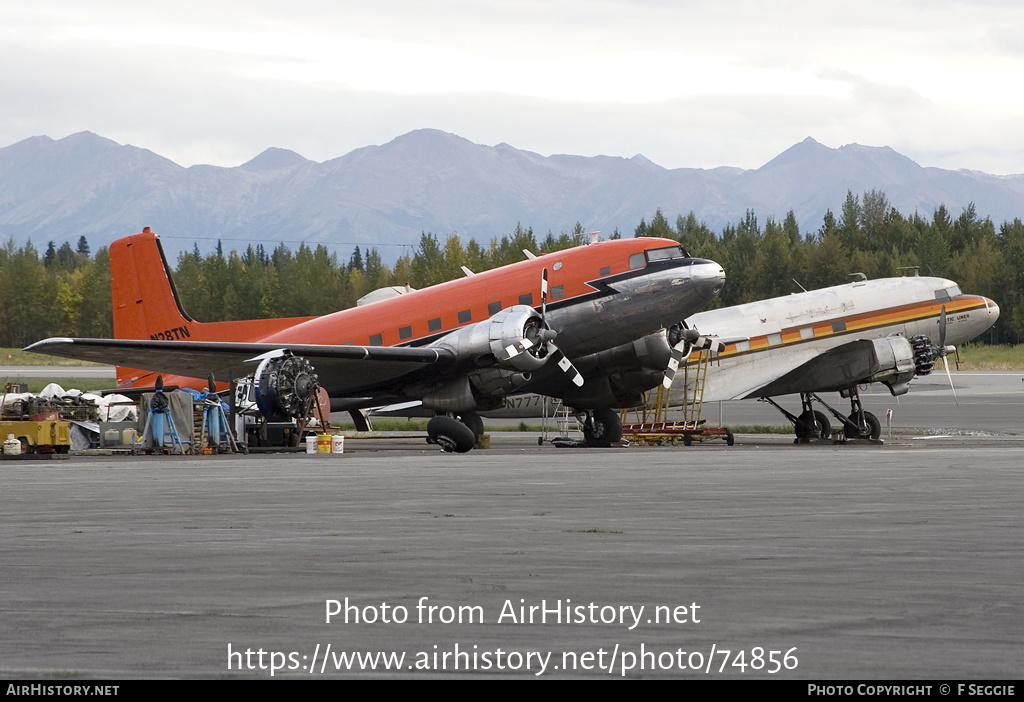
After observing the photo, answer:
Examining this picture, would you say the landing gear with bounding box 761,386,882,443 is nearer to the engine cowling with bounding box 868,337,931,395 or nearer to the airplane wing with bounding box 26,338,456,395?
the engine cowling with bounding box 868,337,931,395

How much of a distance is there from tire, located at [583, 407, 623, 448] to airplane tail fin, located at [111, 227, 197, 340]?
12.2 metres

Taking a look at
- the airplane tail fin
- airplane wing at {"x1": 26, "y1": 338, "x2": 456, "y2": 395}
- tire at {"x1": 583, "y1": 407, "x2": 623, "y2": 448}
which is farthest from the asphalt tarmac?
the airplane tail fin

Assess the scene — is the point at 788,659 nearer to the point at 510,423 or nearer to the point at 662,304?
the point at 662,304

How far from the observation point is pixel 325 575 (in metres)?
9.77

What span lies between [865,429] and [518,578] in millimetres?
27475

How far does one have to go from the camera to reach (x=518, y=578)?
377 inches

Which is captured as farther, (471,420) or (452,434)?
(471,420)

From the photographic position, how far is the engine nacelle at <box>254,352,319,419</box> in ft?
96.5

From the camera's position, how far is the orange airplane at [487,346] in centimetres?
2964

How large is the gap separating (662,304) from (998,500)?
15319 millimetres

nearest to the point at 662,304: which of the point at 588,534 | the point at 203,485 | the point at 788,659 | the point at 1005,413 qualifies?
the point at 203,485

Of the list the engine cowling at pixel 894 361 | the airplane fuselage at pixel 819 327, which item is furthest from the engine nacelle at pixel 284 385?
the engine cowling at pixel 894 361

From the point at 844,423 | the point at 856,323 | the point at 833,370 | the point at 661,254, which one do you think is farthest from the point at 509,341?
the point at 856,323

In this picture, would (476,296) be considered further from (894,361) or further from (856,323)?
(856,323)
